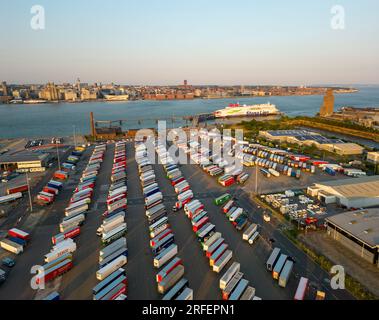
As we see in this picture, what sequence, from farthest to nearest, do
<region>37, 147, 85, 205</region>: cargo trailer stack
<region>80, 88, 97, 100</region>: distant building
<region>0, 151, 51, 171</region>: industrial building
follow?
1. <region>80, 88, 97, 100</region>: distant building
2. <region>0, 151, 51, 171</region>: industrial building
3. <region>37, 147, 85, 205</region>: cargo trailer stack

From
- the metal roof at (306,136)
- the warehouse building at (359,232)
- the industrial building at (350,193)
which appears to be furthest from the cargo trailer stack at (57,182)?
the metal roof at (306,136)

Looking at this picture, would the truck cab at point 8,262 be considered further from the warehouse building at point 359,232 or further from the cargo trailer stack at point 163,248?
the warehouse building at point 359,232

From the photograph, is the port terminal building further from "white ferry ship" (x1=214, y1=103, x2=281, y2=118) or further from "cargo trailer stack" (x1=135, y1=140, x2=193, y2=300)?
"white ferry ship" (x1=214, y1=103, x2=281, y2=118)

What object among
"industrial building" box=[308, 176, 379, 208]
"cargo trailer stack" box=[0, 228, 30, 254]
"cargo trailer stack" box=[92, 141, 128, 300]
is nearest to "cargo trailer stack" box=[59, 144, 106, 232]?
"cargo trailer stack" box=[92, 141, 128, 300]

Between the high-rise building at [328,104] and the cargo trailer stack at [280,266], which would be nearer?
the cargo trailer stack at [280,266]

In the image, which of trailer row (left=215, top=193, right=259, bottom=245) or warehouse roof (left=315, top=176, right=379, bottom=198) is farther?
warehouse roof (left=315, top=176, right=379, bottom=198)

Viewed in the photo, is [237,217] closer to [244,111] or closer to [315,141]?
[315,141]

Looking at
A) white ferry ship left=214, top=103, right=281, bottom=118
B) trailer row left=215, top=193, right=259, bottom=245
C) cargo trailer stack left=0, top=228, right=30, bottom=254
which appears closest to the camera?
cargo trailer stack left=0, top=228, right=30, bottom=254
